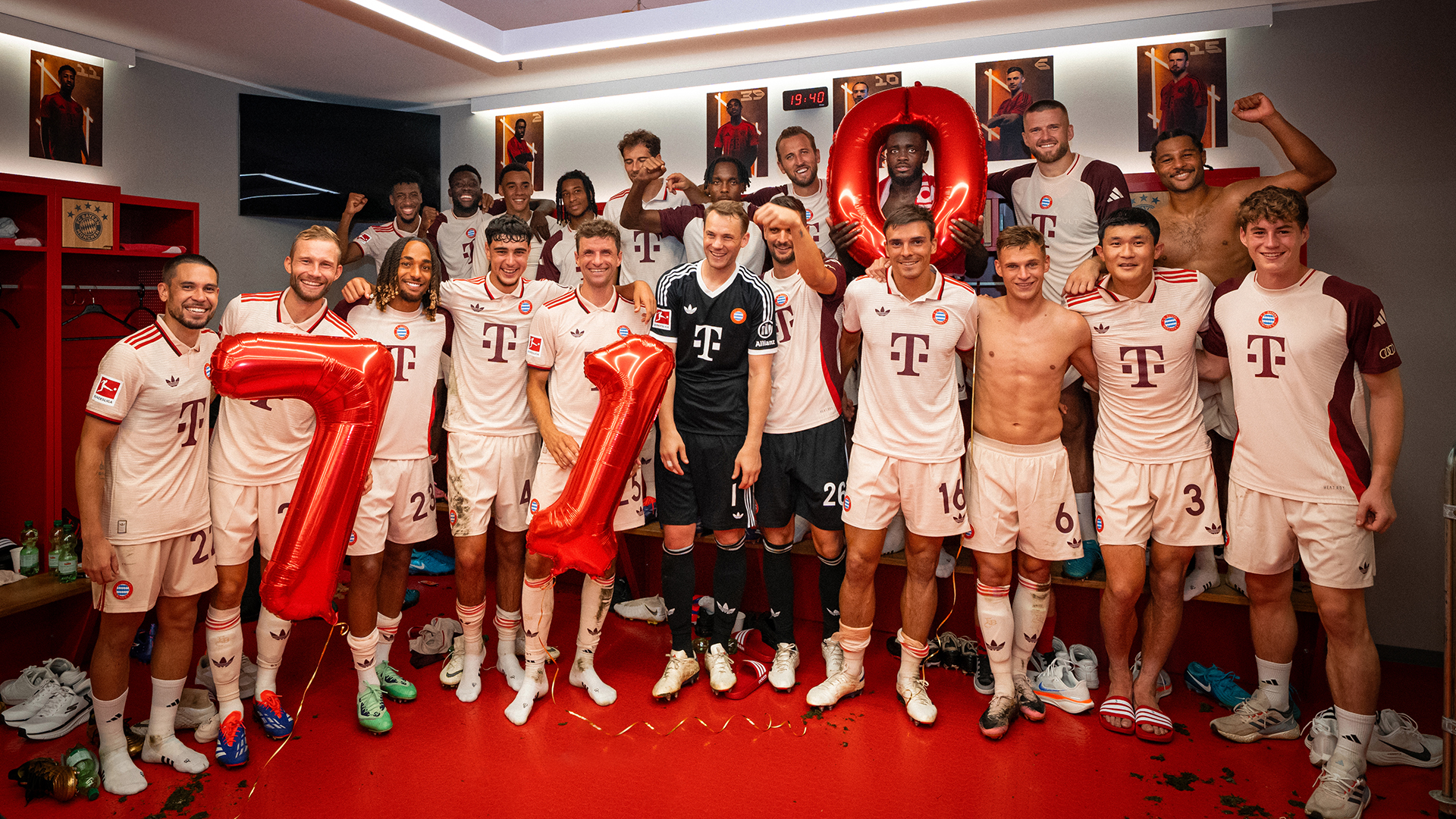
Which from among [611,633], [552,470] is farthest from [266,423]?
[611,633]

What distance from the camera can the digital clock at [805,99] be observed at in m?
5.21

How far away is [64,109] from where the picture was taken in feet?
16.0

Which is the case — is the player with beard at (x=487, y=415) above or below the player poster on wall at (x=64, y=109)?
below

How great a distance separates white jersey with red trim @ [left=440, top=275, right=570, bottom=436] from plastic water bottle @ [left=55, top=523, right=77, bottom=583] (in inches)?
74.9

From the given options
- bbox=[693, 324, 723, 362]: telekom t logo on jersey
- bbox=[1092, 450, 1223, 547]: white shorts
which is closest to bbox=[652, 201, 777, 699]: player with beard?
bbox=[693, 324, 723, 362]: telekom t logo on jersey

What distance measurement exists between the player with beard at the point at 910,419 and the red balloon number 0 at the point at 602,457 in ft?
2.96

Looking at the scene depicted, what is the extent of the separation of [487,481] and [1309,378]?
320cm

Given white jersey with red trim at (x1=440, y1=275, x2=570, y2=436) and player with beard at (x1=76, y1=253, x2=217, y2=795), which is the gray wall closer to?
player with beard at (x1=76, y1=253, x2=217, y2=795)

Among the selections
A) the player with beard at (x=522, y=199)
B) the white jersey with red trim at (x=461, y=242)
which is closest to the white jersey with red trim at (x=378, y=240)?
the white jersey with red trim at (x=461, y=242)

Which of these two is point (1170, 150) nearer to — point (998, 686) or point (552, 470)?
point (998, 686)

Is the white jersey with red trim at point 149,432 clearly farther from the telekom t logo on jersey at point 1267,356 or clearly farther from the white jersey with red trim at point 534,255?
the telekom t logo on jersey at point 1267,356

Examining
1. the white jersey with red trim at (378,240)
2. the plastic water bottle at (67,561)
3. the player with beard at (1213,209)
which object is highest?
the white jersey with red trim at (378,240)

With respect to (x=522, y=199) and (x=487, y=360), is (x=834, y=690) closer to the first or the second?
(x=487, y=360)

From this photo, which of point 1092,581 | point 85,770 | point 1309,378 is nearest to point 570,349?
point 85,770
